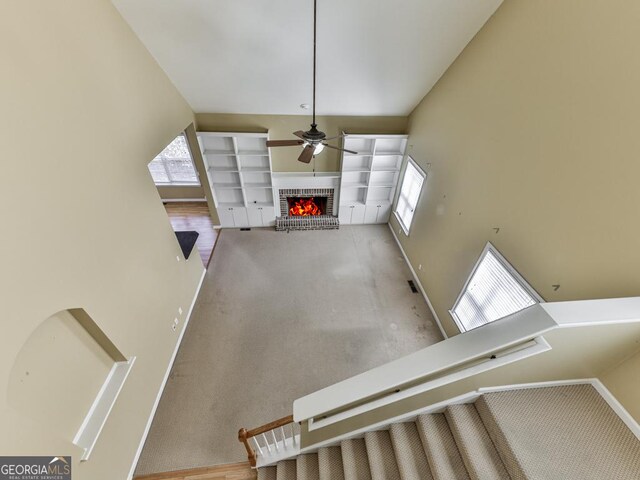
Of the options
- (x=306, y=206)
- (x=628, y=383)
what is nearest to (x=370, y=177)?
(x=306, y=206)

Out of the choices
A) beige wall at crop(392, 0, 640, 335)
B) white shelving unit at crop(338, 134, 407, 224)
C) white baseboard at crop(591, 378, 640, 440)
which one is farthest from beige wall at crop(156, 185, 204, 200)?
white baseboard at crop(591, 378, 640, 440)

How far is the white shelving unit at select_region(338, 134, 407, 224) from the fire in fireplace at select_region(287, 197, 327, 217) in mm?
485

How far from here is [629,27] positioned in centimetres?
182

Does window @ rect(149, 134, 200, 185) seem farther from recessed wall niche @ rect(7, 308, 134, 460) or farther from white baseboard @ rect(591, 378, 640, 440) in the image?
white baseboard @ rect(591, 378, 640, 440)

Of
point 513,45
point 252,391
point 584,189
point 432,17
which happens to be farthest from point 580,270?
point 252,391

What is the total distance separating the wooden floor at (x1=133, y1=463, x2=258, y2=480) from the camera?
109 inches

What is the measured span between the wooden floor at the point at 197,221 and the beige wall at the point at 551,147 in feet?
15.8

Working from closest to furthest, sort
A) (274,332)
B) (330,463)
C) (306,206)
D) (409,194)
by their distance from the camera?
(330,463) < (274,332) < (409,194) < (306,206)

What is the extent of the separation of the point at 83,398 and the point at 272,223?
459cm

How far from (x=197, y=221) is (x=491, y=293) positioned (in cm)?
620

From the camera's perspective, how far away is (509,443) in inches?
67.5

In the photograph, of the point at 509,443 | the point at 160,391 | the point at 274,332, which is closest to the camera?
the point at 509,443

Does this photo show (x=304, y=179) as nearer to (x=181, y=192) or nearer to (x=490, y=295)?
(x=181, y=192)

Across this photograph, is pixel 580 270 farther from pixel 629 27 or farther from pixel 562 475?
pixel 629 27
